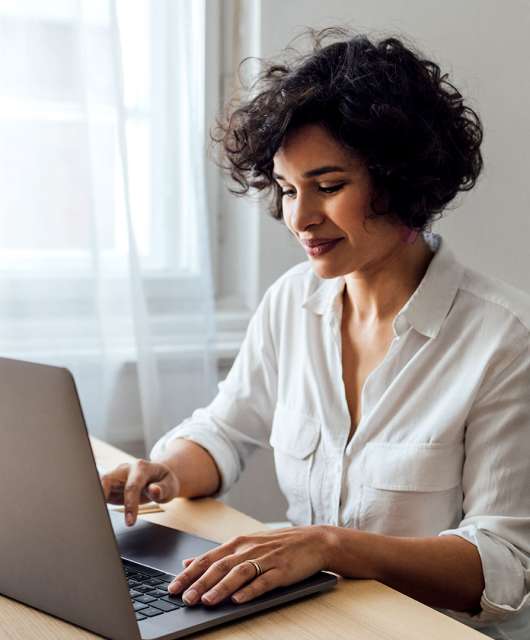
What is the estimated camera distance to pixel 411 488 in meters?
1.37

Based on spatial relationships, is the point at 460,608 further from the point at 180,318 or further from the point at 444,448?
the point at 180,318

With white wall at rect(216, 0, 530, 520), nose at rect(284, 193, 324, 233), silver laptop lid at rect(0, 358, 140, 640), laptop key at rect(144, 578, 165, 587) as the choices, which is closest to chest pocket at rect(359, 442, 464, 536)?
nose at rect(284, 193, 324, 233)

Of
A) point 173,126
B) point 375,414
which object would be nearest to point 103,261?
point 173,126

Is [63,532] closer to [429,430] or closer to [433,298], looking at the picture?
[429,430]

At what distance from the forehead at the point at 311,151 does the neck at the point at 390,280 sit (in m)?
0.18

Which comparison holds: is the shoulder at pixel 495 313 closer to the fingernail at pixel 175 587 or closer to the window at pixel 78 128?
the fingernail at pixel 175 587

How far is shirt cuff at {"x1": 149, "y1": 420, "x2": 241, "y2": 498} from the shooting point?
5.17ft

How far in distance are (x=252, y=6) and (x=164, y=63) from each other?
0.85 feet

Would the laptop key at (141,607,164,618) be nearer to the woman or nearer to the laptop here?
the laptop

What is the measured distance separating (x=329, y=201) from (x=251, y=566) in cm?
62

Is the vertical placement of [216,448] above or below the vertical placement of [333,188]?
below

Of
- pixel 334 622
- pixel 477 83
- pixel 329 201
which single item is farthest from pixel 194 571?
pixel 477 83

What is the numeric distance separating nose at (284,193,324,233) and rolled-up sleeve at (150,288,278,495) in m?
0.30

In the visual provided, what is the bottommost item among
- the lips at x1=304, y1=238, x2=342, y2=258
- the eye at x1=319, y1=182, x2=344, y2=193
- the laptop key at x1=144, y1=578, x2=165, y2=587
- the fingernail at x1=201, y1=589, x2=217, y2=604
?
the laptop key at x1=144, y1=578, x2=165, y2=587
